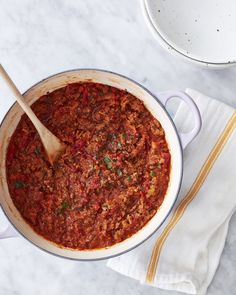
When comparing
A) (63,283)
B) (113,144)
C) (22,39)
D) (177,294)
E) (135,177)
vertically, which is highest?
(22,39)

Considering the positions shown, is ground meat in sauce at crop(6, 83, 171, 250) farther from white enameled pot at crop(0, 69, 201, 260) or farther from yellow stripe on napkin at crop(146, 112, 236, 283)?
yellow stripe on napkin at crop(146, 112, 236, 283)

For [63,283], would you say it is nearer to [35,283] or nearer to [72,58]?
[35,283]

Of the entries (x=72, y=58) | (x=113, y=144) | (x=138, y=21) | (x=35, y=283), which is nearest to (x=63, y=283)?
(x=35, y=283)

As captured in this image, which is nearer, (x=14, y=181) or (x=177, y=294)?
(x=14, y=181)

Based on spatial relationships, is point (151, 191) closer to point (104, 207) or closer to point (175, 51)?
point (104, 207)

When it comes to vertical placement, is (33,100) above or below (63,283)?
above

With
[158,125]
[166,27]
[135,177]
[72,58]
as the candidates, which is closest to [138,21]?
[166,27]

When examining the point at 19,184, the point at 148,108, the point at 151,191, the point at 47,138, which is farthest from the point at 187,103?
the point at 19,184

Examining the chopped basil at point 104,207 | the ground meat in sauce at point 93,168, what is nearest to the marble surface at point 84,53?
the ground meat in sauce at point 93,168
